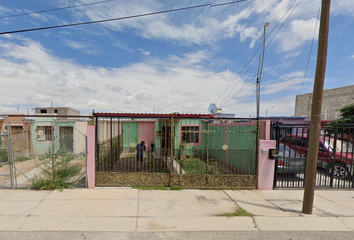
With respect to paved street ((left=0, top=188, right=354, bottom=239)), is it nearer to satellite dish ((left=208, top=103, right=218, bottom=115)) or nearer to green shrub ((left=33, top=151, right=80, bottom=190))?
green shrub ((left=33, top=151, right=80, bottom=190))

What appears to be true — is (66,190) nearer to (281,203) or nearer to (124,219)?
(124,219)

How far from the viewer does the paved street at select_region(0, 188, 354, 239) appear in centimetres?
317

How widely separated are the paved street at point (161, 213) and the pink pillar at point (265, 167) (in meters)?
0.25

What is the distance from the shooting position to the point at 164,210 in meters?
3.92

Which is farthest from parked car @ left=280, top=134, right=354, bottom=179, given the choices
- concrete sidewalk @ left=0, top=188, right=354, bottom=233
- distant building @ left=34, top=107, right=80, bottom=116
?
distant building @ left=34, top=107, right=80, bottom=116

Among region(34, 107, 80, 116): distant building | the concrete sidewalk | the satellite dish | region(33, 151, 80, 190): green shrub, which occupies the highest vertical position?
the satellite dish

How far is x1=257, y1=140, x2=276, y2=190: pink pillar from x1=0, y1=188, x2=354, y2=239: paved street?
0.82 feet

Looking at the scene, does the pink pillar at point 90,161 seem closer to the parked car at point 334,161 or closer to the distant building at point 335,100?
the parked car at point 334,161

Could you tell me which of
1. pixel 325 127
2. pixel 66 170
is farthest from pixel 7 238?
pixel 325 127

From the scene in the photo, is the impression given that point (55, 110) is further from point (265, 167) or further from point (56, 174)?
point (265, 167)

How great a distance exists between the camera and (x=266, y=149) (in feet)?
16.8

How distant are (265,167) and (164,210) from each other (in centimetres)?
344

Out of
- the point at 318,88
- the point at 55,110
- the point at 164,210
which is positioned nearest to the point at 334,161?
the point at 318,88

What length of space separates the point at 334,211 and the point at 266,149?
6.74 ft
